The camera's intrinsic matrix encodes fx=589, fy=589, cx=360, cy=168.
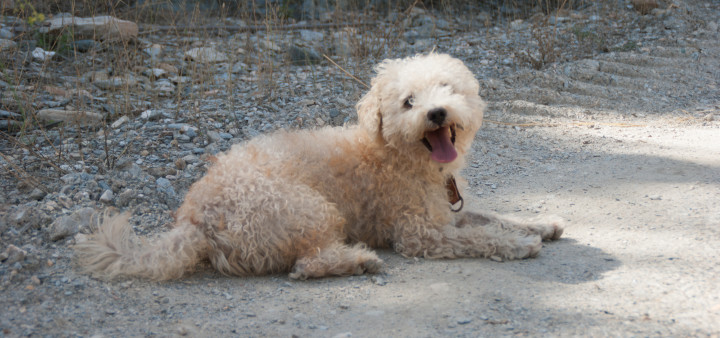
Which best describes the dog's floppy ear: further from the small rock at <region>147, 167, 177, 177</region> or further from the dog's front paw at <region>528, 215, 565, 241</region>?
the small rock at <region>147, 167, 177, 177</region>

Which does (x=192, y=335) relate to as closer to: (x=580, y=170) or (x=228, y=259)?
(x=228, y=259)

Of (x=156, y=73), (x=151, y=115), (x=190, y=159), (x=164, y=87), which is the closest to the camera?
(x=190, y=159)

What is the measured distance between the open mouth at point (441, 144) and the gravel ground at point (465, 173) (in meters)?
0.70

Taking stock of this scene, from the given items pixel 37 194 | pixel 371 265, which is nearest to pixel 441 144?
pixel 371 265

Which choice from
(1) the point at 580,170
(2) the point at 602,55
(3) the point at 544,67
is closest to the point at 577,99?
(3) the point at 544,67

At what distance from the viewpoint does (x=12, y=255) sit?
3.59 metres

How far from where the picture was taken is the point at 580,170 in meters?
5.61

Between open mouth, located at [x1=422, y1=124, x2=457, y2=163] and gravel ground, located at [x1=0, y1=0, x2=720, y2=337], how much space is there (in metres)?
0.70

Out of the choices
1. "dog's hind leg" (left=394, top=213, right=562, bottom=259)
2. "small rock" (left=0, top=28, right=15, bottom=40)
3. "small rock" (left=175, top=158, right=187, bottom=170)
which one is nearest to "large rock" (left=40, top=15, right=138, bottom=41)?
"small rock" (left=0, top=28, right=15, bottom=40)

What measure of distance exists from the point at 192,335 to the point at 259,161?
1337 millimetres

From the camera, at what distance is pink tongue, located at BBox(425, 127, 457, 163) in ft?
12.9

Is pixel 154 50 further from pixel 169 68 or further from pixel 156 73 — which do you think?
pixel 156 73

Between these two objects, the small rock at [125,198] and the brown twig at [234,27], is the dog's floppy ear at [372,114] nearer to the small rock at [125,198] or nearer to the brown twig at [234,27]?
the small rock at [125,198]

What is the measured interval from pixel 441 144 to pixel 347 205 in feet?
2.55
